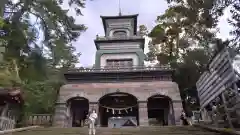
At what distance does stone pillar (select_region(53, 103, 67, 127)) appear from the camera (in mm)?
16494

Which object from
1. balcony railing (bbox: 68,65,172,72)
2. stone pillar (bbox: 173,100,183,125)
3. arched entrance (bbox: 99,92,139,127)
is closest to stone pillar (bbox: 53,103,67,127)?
arched entrance (bbox: 99,92,139,127)

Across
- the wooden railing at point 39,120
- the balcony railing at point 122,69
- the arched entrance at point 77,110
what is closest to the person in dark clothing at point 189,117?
the balcony railing at point 122,69

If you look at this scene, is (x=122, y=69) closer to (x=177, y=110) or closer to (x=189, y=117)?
(x=177, y=110)

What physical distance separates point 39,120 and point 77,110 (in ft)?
10.9

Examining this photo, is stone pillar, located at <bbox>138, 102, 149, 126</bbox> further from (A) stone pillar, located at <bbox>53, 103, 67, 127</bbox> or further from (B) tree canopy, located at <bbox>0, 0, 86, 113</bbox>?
(B) tree canopy, located at <bbox>0, 0, 86, 113</bbox>

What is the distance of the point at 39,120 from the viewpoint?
55.0 feet

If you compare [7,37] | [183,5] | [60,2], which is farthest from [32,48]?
[183,5]

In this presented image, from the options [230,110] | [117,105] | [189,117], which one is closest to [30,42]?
[230,110]

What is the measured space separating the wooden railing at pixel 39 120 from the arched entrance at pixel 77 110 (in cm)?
151

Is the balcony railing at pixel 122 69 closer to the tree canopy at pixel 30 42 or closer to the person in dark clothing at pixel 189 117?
the person in dark clothing at pixel 189 117

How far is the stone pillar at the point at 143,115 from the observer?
16.4m

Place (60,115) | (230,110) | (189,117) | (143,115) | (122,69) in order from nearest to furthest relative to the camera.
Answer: (230,110) < (143,115) < (60,115) < (122,69) < (189,117)

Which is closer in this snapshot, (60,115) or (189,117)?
(60,115)

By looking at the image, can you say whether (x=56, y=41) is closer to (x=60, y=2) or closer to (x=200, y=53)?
(x=60, y=2)
